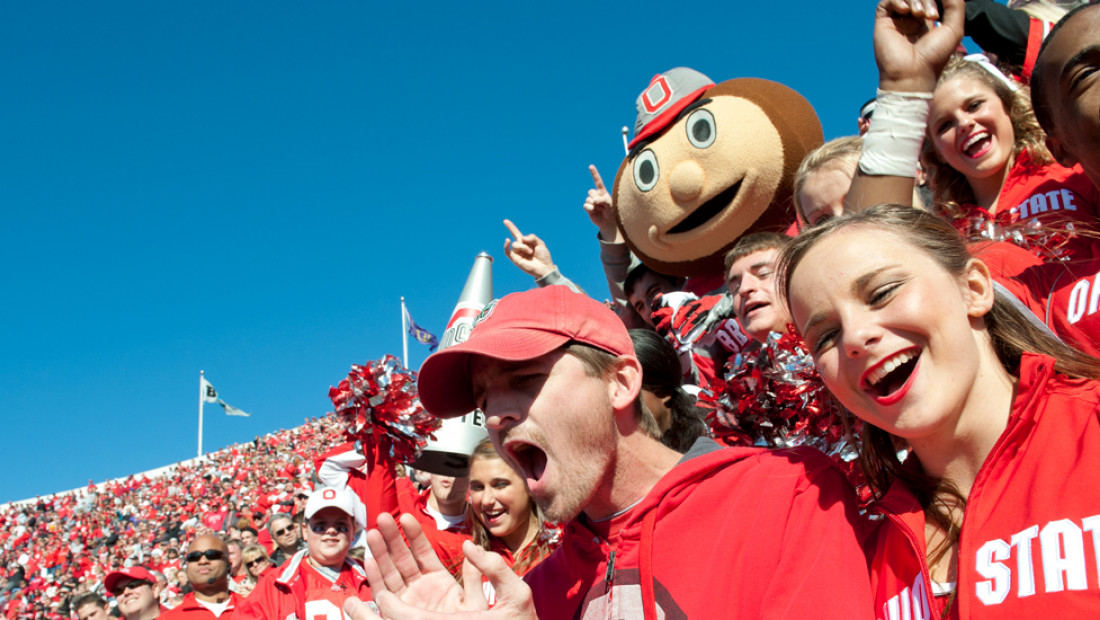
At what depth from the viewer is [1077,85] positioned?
1.76m

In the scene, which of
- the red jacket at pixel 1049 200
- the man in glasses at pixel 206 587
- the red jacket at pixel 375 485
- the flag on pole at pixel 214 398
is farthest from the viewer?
the flag on pole at pixel 214 398

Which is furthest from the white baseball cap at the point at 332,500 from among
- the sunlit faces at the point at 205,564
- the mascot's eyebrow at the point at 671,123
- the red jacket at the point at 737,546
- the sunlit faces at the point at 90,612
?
the sunlit faces at the point at 90,612

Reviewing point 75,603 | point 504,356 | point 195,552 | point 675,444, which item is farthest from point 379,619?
point 75,603

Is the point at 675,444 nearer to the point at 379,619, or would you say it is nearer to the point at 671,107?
the point at 379,619

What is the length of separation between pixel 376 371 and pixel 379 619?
96.2 inches

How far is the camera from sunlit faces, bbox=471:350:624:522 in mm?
2041

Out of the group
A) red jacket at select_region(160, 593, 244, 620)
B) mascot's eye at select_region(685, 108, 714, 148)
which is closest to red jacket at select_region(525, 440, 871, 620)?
mascot's eye at select_region(685, 108, 714, 148)

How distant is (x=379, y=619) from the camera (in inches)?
77.7

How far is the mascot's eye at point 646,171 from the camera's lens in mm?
4688

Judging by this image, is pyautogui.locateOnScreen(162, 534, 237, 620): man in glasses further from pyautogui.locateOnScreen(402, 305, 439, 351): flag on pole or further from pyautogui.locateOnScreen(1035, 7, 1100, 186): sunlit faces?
pyautogui.locateOnScreen(402, 305, 439, 351): flag on pole

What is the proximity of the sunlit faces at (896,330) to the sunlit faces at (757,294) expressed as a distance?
4.57ft

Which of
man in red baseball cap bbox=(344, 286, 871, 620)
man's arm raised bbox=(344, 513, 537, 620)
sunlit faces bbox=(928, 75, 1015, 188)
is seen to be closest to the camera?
man in red baseball cap bbox=(344, 286, 871, 620)

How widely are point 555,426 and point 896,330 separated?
846 mm

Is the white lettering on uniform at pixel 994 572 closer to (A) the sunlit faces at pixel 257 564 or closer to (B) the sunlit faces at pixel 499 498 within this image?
(B) the sunlit faces at pixel 499 498
